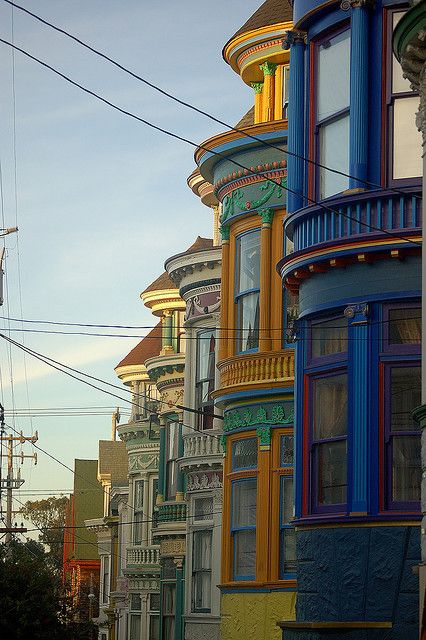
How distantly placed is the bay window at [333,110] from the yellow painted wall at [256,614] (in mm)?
7838

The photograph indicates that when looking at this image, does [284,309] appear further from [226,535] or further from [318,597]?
[318,597]

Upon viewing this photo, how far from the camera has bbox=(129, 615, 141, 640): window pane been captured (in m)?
50.1

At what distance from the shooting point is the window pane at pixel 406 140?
19.0m

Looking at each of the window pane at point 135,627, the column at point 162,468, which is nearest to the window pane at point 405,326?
the column at point 162,468

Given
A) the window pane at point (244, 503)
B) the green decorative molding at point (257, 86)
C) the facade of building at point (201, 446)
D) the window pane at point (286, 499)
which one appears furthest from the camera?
the facade of building at point (201, 446)

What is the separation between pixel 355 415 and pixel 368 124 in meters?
3.87

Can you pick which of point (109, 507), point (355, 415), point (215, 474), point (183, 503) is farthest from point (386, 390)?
point (109, 507)

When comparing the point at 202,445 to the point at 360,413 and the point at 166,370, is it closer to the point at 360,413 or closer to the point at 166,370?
the point at 166,370

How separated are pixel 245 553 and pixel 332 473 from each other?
703 cm

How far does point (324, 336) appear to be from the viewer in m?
→ 19.6

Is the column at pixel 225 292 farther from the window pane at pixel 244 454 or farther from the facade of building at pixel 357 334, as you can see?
the facade of building at pixel 357 334

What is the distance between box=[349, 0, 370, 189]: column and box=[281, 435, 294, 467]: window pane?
7.38 m

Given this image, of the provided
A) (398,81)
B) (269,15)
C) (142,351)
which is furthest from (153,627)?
(398,81)

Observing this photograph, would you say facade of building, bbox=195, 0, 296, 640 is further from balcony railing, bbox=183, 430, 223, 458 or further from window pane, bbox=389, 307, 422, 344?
window pane, bbox=389, 307, 422, 344
